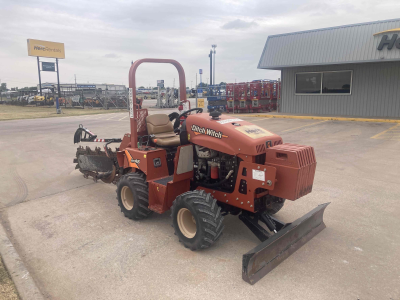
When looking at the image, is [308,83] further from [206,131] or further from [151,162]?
[206,131]

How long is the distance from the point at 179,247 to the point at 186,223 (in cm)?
31

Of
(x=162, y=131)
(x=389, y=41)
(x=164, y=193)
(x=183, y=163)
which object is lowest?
(x=164, y=193)

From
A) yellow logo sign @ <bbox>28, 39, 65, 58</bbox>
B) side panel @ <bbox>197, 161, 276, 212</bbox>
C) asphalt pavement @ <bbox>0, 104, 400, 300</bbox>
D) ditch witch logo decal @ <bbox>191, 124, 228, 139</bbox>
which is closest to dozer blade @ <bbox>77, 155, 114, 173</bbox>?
asphalt pavement @ <bbox>0, 104, 400, 300</bbox>

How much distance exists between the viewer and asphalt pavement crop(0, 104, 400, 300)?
10.5ft

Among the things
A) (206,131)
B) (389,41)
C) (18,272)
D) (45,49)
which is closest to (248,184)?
(206,131)

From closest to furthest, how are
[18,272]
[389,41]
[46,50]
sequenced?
1. [18,272]
2. [389,41]
3. [46,50]

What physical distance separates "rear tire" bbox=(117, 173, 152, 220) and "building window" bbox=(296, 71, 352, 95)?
50.0 ft

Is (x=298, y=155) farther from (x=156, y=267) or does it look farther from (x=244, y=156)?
(x=156, y=267)

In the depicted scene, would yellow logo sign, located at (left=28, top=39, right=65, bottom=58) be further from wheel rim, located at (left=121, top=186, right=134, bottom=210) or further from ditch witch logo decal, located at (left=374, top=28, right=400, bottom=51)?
wheel rim, located at (left=121, top=186, right=134, bottom=210)

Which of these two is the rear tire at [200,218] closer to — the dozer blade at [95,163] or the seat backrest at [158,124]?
the seat backrest at [158,124]

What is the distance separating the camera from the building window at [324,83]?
666 inches

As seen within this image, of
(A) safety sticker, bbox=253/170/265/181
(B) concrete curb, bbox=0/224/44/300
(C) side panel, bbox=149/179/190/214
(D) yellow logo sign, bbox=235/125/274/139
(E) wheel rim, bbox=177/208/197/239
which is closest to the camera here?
(B) concrete curb, bbox=0/224/44/300

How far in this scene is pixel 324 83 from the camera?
57.6 ft

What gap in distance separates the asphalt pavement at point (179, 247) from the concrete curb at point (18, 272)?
0.29 feet
